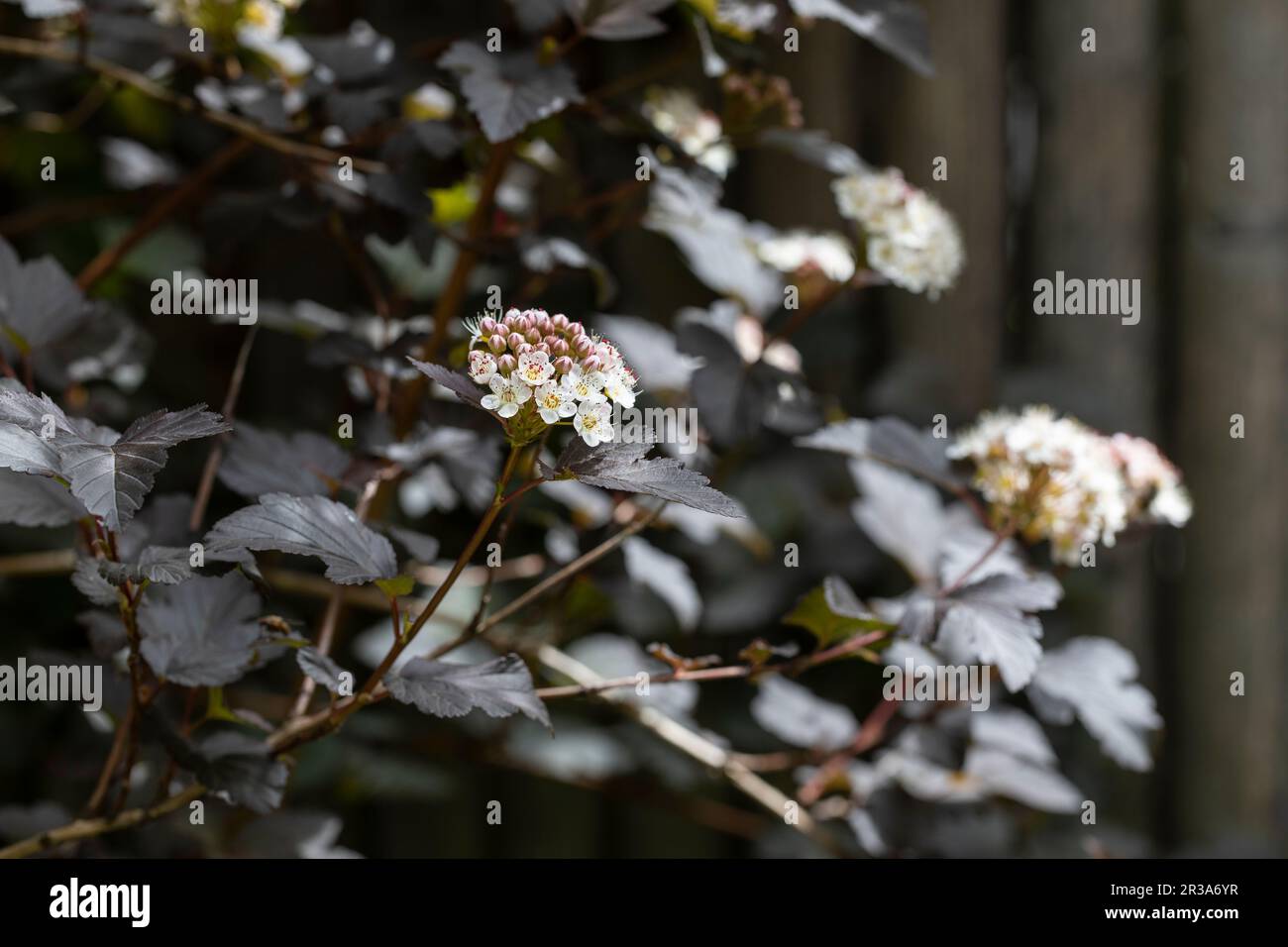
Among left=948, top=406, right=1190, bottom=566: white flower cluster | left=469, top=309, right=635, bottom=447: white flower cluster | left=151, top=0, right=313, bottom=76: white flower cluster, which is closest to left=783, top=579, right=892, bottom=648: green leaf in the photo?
left=948, top=406, right=1190, bottom=566: white flower cluster

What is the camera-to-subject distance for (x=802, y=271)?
1292 mm

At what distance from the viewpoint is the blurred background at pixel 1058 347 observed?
154 centimetres

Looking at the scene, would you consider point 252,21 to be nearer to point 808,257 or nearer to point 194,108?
point 194,108

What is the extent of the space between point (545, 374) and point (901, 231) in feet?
1.85

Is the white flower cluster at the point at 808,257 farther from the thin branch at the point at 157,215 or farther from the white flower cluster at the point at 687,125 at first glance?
the thin branch at the point at 157,215

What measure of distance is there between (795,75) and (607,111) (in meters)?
0.67

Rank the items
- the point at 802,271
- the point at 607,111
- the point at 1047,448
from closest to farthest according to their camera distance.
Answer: the point at 1047,448, the point at 607,111, the point at 802,271

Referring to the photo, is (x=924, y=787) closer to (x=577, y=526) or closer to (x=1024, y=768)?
(x=1024, y=768)

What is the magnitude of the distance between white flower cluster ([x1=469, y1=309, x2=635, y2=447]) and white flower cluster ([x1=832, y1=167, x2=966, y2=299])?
495 millimetres

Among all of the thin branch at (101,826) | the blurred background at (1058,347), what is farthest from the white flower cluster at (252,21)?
the thin branch at (101,826)

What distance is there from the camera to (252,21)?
120 cm

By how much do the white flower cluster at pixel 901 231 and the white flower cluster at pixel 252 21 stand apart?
574 millimetres
